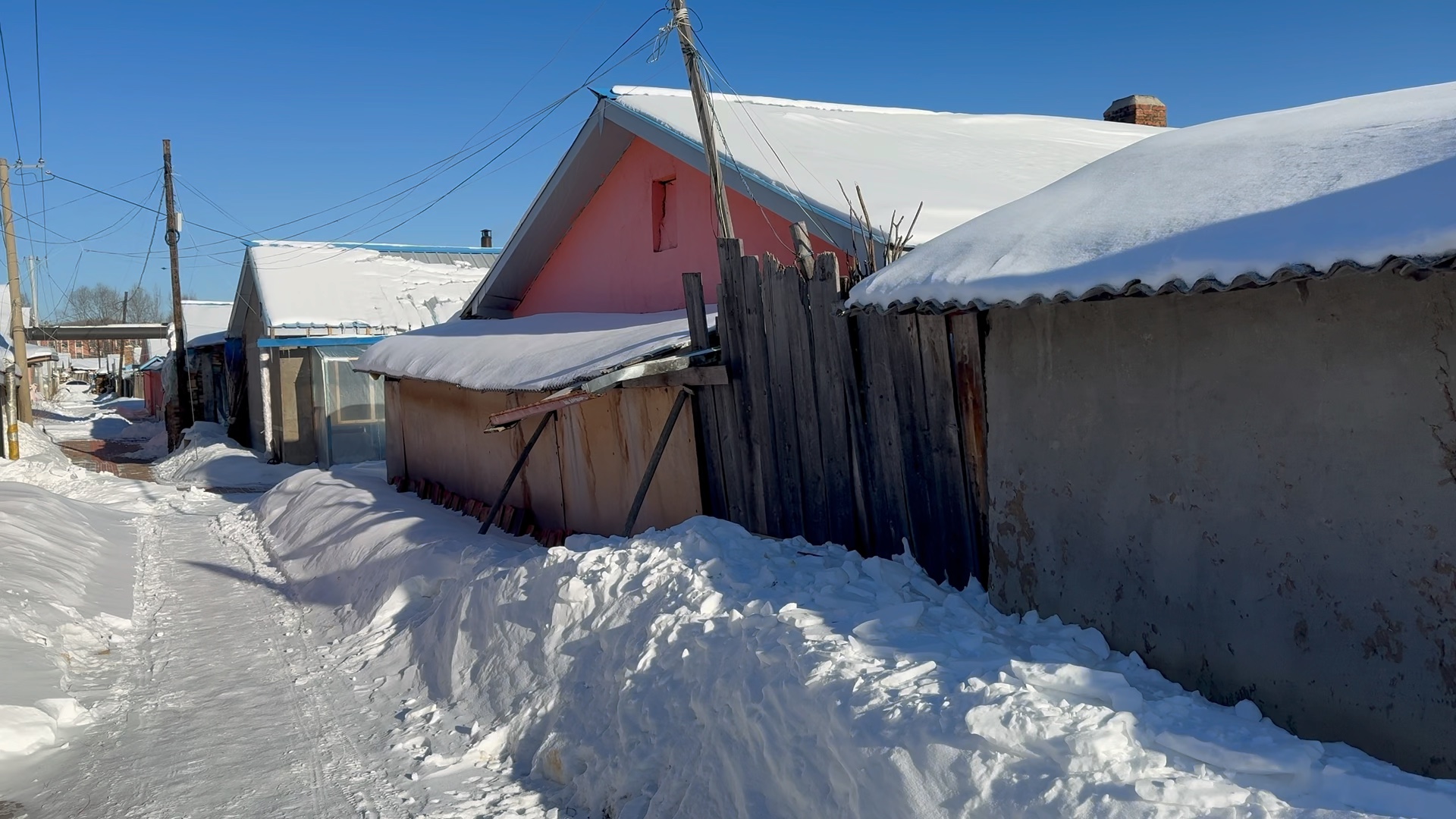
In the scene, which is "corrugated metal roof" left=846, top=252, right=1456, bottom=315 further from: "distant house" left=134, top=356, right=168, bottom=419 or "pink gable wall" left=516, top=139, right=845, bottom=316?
"distant house" left=134, top=356, right=168, bottom=419

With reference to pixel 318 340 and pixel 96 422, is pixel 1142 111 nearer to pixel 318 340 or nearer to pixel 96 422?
pixel 318 340

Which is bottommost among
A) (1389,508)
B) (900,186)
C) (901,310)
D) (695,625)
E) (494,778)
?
(494,778)

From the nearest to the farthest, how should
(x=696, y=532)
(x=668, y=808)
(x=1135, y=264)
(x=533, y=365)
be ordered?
(x=1135, y=264) → (x=668, y=808) → (x=696, y=532) → (x=533, y=365)

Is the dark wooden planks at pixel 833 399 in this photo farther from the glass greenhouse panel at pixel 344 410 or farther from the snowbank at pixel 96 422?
the snowbank at pixel 96 422

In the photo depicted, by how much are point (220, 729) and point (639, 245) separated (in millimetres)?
7086

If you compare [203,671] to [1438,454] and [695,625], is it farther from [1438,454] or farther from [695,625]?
[1438,454]

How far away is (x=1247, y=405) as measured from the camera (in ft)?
12.6

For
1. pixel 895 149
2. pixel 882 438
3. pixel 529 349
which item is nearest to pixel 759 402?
pixel 882 438

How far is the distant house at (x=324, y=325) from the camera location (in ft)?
69.8

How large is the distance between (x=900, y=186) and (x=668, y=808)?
6206mm

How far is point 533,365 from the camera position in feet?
29.4

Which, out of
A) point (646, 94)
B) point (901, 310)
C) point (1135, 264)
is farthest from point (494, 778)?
point (646, 94)

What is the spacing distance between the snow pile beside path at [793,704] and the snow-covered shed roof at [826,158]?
3505 millimetres

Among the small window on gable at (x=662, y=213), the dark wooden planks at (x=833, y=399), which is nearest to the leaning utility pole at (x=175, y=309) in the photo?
the small window on gable at (x=662, y=213)
